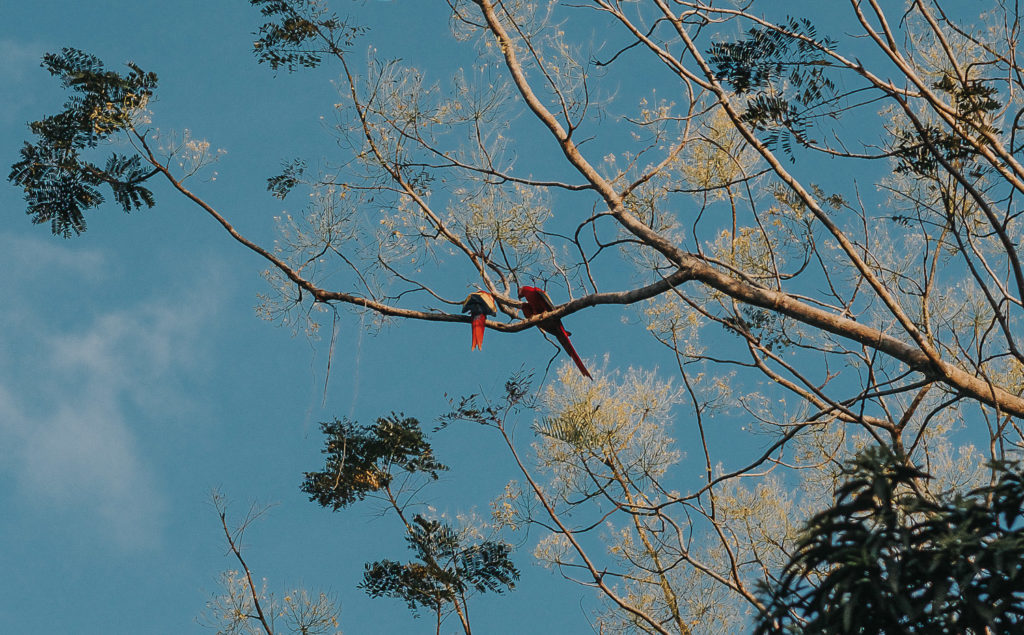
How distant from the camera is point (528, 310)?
5234 mm

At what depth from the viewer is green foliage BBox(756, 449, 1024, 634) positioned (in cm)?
232

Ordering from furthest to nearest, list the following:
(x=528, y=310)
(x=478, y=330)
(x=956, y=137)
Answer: (x=528, y=310), (x=478, y=330), (x=956, y=137)

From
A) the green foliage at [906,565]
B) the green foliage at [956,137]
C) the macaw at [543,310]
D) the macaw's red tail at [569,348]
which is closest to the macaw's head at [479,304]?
the macaw at [543,310]

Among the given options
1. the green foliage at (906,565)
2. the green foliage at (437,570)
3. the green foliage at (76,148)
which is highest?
the green foliage at (76,148)

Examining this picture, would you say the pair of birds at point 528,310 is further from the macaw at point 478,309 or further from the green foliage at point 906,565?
the green foliage at point 906,565

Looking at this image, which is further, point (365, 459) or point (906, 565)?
point (365, 459)

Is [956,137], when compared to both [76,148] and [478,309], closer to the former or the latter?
[478,309]

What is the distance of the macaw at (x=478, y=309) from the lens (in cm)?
482

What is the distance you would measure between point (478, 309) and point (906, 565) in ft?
9.20

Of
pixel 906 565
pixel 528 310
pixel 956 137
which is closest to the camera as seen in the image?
pixel 906 565

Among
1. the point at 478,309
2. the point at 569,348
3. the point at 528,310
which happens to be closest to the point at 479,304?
the point at 478,309

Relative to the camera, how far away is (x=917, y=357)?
4.11m

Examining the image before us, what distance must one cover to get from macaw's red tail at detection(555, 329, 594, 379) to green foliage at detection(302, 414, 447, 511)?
1568 millimetres

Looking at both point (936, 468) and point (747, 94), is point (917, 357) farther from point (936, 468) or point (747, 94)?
point (936, 468)
